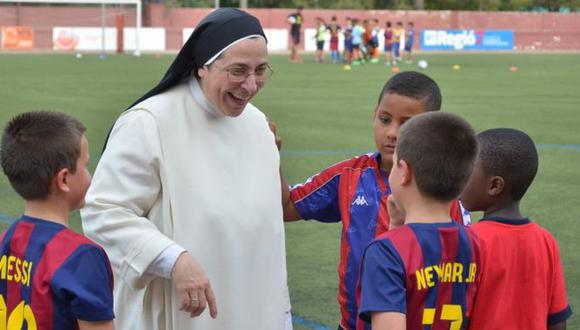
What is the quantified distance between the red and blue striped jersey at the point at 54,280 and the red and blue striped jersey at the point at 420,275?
827 mm

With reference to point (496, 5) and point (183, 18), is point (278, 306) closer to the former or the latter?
point (183, 18)

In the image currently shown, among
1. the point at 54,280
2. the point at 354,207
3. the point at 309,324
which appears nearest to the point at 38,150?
the point at 54,280

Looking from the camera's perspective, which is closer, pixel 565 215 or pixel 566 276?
pixel 566 276

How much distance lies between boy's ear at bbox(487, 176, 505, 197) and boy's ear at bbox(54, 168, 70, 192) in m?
1.50

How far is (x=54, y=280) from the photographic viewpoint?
125 inches

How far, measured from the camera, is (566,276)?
7.77 metres

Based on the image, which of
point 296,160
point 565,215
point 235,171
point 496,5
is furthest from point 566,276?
point 496,5

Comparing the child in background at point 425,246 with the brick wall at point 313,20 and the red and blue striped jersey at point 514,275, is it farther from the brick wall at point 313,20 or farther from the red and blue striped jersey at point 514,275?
the brick wall at point 313,20

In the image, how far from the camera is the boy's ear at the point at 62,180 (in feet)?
10.9

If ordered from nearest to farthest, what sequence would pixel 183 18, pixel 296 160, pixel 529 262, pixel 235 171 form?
1. pixel 529 262
2. pixel 235 171
3. pixel 296 160
4. pixel 183 18

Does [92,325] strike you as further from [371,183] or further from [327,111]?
[327,111]

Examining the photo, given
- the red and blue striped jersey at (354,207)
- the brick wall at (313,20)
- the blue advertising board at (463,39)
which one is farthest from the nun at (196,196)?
the blue advertising board at (463,39)

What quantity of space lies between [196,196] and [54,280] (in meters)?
0.88

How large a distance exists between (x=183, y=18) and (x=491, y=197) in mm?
58814
